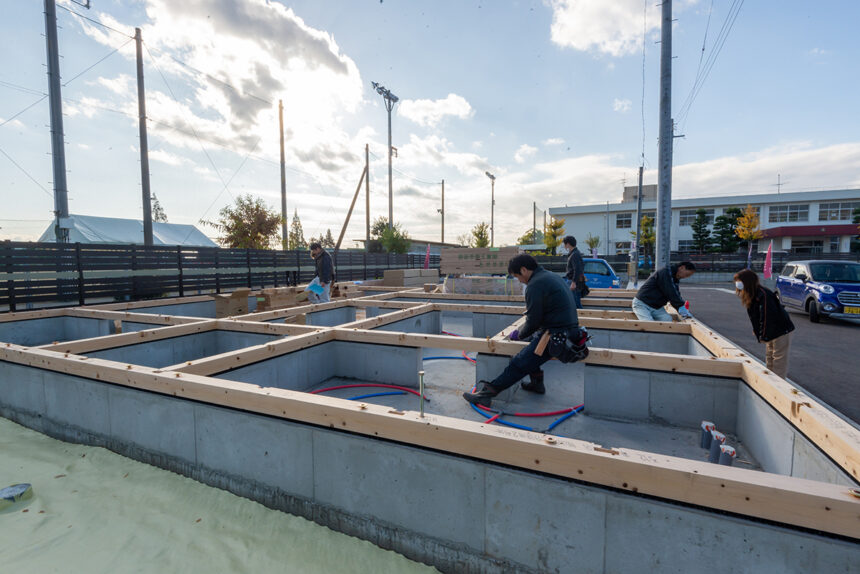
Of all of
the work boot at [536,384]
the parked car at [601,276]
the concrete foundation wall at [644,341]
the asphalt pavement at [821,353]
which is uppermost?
the parked car at [601,276]

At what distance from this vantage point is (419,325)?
8016 mm

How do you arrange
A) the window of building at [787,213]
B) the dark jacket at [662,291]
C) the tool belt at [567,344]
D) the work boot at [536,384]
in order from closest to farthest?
the tool belt at [567,344]
the work boot at [536,384]
the dark jacket at [662,291]
the window of building at [787,213]

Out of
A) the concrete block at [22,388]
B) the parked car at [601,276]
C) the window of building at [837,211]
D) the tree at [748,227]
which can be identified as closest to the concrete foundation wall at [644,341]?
the concrete block at [22,388]

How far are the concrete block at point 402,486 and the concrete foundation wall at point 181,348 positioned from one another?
3745 millimetres

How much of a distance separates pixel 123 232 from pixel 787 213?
228 feet

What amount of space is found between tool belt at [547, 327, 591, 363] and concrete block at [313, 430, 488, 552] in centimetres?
217

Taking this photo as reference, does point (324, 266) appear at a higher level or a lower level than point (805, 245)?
lower

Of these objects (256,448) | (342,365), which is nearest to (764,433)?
(256,448)

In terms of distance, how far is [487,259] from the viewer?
1489cm

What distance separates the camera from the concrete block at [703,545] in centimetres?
183

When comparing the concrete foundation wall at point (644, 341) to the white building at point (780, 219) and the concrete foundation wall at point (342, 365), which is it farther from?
the white building at point (780, 219)

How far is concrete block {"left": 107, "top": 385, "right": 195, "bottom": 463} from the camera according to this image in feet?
11.8

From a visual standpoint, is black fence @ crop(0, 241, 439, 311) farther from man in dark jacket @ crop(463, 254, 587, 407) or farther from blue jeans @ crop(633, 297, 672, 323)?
blue jeans @ crop(633, 297, 672, 323)

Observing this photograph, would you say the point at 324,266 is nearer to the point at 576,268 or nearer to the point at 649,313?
the point at 576,268
